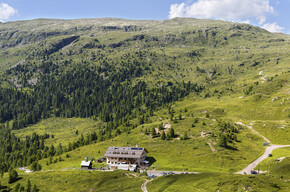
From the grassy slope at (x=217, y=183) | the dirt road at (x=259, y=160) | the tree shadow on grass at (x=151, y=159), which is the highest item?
the grassy slope at (x=217, y=183)

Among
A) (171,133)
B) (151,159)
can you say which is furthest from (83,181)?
(171,133)

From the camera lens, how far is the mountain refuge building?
12738cm

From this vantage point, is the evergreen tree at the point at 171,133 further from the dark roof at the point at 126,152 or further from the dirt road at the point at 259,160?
the dirt road at the point at 259,160

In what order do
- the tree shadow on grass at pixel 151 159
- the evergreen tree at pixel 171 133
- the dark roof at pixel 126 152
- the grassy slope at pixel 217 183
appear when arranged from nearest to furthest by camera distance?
the grassy slope at pixel 217 183 < the tree shadow on grass at pixel 151 159 < the dark roof at pixel 126 152 < the evergreen tree at pixel 171 133

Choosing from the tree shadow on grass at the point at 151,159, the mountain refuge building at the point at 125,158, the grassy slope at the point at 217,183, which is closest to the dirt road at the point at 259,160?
the grassy slope at the point at 217,183

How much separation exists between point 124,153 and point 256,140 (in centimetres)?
9582

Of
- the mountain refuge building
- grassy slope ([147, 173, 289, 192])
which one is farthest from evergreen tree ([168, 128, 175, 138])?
grassy slope ([147, 173, 289, 192])

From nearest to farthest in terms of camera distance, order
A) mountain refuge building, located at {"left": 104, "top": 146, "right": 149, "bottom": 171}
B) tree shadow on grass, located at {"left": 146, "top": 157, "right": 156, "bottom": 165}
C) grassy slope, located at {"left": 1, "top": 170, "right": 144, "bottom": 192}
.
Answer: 1. grassy slope, located at {"left": 1, "top": 170, "right": 144, "bottom": 192}
2. mountain refuge building, located at {"left": 104, "top": 146, "right": 149, "bottom": 171}
3. tree shadow on grass, located at {"left": 146, "top": 157, "right": 156, "bottom": 165}

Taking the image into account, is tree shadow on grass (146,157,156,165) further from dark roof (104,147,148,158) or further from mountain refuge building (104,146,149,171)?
dark roof (104,147,148,158)

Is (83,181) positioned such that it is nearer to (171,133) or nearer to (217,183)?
(217,183)

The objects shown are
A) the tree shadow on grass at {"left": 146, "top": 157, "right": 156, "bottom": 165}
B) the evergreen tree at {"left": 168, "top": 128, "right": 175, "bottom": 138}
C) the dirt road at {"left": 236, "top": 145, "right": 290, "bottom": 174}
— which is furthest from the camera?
the evergreen tree at {"left": 168, "top": 128, "right": 175, "bottom": 138}

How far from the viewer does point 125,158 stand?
132 meters

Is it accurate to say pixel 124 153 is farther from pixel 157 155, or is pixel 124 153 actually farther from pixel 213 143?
pixel 213 143

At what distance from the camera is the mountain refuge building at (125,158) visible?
127375 mm
